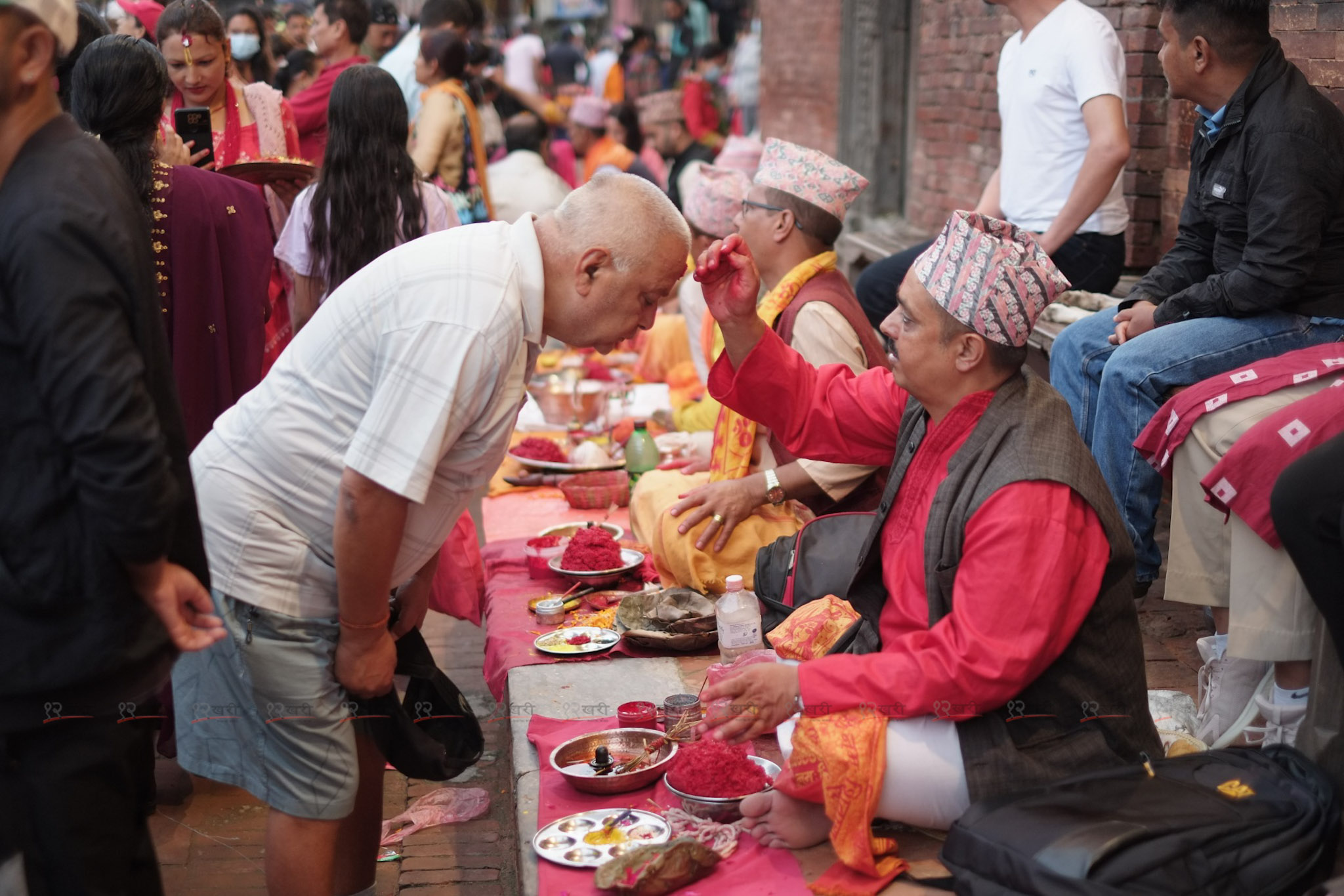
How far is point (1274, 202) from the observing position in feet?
11.3

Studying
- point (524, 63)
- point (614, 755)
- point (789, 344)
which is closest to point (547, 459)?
point (789, 344)

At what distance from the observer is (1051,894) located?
2.15 metres

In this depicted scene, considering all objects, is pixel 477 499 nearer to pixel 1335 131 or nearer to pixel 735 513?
pixel 735 513

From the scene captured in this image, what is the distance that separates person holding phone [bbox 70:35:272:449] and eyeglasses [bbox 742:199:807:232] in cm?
152

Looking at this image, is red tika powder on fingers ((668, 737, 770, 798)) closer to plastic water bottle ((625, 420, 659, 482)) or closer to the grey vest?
the grey vest

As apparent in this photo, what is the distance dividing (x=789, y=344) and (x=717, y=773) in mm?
1538

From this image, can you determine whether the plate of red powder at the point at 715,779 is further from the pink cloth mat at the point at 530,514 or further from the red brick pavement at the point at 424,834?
the pink cloth mat at the point at 530,514

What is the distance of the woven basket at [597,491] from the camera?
5.07 meters

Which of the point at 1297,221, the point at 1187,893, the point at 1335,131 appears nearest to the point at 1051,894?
the point at 1187,893

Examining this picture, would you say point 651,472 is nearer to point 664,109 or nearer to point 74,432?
point 74,432

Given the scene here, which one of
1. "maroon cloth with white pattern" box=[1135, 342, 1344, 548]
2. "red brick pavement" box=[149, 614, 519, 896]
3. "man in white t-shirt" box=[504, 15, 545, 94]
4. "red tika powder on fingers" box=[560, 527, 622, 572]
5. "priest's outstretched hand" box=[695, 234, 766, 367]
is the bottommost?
"red brick pavement" box=[149, 614, 519, 896]

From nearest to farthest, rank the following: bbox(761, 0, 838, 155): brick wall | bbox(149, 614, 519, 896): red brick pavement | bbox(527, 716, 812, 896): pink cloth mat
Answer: bbox(527, 716, 812, 896): pink cloth mat < bbox(149, 614, 519, 896): red brick pavement < bbox(761, 0, 838, 155): brick wall

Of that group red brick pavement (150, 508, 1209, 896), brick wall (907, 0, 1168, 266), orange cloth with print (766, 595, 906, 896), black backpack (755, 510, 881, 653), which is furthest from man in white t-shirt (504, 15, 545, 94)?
orange cloth with print (766, 595, 906, 896)

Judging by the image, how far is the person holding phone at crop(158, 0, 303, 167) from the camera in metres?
4.79
